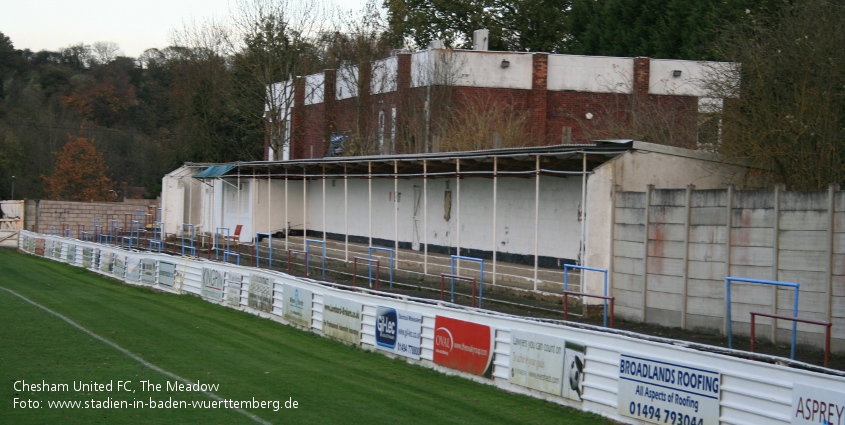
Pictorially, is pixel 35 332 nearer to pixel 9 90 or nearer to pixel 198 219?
pixel 198 219

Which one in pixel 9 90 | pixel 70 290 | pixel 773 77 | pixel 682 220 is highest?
pixel 9 90

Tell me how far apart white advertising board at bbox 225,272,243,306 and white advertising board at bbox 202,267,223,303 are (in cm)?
50

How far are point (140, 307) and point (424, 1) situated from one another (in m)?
35.3

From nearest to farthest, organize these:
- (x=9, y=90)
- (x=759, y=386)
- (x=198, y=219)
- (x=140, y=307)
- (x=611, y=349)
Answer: (x=759, y=386) < (x=611, y=349) < (x=140, y=307) < (x=198, y=219) < (x=9, y=90)

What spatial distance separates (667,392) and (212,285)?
15892 millimetres

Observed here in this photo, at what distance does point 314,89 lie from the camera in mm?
42406

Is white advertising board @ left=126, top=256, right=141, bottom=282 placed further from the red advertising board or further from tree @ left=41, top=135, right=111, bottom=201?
tree @ left=41, top=135, right=111, bottom=201

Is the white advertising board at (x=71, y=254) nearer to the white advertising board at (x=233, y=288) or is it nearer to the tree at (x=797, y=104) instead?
the white advertising board at (x=233, y=288)

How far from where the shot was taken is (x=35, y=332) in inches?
624

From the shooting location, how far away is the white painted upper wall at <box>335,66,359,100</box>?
3866 centimetres

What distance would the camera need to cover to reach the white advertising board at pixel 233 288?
70.3 feet

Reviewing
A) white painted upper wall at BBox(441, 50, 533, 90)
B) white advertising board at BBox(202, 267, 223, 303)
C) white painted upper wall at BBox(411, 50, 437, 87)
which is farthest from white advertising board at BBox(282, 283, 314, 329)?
white painted upper wall at BBox(441, 50, 533, 90)

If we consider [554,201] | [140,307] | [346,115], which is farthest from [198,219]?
[554,201]

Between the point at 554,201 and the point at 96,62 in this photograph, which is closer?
the point at 554,201
